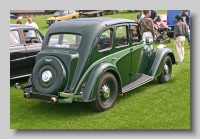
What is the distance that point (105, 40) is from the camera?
20.7 ft

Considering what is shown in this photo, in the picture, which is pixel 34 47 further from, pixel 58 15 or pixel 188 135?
pixel 188 135

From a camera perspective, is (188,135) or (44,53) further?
(44,53)

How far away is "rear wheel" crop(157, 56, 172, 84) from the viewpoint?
7.85 m

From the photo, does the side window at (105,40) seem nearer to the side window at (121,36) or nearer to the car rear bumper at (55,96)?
the side window at (121,36)

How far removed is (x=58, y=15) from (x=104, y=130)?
262cm

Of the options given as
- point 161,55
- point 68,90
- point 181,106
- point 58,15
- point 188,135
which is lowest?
point 188,135

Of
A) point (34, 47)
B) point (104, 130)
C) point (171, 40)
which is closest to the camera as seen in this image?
point (104, 130)

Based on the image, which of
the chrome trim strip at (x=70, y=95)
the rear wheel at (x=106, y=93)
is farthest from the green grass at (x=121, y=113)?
the chrome trim strip at (x=70, y=95)

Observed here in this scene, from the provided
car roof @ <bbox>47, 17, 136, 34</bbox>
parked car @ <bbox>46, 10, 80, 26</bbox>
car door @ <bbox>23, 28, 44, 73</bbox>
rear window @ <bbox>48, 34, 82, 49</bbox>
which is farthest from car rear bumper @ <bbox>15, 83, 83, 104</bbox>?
car door @ <bbox>23, 28, 44, 73</bbox>

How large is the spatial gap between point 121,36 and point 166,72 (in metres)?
1.97

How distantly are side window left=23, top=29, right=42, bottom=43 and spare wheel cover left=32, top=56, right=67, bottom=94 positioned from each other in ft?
8.88

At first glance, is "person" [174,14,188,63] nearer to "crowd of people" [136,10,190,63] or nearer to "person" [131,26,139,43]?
"crowd of people" [136,10,190,63]

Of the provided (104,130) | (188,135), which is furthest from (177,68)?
(104,130)

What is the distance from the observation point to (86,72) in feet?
19.2
